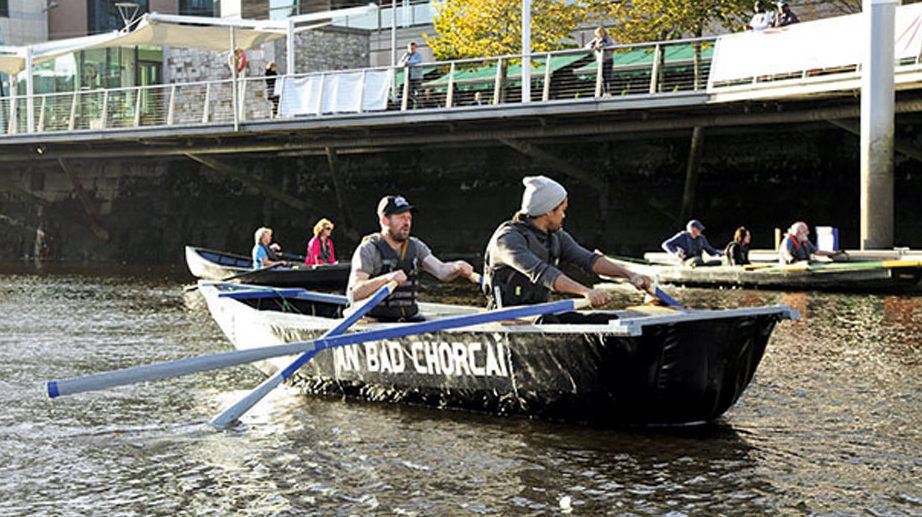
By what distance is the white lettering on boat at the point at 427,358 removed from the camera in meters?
10.1

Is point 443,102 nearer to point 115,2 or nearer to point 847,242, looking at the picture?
point 847,242

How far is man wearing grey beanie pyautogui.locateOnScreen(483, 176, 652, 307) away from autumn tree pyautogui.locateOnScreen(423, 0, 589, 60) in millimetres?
27946

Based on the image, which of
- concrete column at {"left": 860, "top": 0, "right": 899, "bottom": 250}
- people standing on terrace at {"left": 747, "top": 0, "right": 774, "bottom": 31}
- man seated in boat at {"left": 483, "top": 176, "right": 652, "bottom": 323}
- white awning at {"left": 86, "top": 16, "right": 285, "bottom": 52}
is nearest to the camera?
man seated in boat at {"left": 483, "top": 176, "right": 652, "bottom": 323}

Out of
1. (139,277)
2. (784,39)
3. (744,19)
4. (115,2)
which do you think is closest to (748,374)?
(784,39)

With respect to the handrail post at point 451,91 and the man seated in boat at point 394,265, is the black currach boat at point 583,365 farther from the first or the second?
the handrail post at point 451,91

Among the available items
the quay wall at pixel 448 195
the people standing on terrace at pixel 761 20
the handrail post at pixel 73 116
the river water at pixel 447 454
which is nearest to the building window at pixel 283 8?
the quay wall at pixel 448 195

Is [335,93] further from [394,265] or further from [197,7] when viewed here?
[197,7]

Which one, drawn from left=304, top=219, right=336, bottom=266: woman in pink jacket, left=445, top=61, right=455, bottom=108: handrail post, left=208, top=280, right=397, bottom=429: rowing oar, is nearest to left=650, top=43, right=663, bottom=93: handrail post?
left=445, top=61, right=455, bottom=108: handrail post

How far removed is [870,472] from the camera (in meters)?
8.45

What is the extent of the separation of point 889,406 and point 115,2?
50464mm

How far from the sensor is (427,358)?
1048 centimetres

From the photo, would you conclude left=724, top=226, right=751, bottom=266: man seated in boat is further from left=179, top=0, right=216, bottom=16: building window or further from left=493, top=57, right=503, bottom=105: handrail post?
left=179, top=0, right=216, bottom=16: building window

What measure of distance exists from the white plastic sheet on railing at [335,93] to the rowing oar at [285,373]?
19.9 m

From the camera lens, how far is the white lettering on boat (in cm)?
1007
